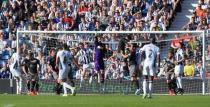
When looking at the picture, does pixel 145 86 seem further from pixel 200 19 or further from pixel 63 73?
pixel 200 19

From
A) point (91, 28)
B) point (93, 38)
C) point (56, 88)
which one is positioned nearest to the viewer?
point (56, 88)

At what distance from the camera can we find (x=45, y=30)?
43.0 metres

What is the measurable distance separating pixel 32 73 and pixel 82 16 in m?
7.58

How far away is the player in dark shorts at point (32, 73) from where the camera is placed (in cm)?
3809

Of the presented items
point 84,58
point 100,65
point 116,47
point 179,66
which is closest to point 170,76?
point 179,66

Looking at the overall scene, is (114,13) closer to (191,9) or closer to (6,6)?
(191,9)

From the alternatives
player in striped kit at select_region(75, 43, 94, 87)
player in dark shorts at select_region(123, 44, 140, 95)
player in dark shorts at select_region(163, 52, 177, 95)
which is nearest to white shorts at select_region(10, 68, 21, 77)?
player in striped kit at select_region(75, 43, 94, 87)

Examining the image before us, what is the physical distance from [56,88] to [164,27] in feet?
25.8

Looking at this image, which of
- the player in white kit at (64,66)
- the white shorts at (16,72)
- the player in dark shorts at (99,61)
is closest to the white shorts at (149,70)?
the player in white kit at (64,66)

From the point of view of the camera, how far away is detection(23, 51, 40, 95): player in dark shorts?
38.1 m

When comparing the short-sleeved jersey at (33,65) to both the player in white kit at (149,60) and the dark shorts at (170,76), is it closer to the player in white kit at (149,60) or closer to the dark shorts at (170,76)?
the dark shorts at (170,76)

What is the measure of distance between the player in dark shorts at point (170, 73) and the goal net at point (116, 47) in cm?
44

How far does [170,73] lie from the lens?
37.8 m

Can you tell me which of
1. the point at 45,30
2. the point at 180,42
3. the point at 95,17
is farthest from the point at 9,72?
the point at 180,42
